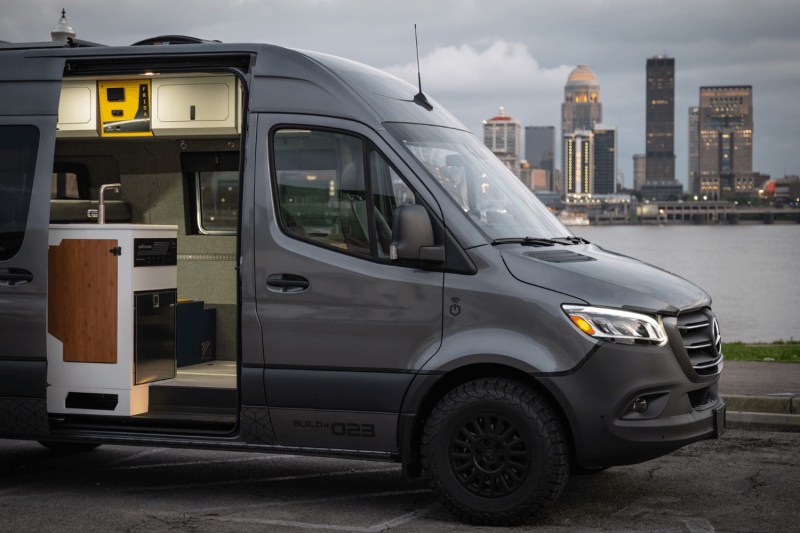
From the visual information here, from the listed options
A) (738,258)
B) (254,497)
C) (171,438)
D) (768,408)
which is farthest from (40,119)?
(738,258)

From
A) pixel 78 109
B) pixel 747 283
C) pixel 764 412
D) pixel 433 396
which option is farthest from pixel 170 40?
pixel 747 283

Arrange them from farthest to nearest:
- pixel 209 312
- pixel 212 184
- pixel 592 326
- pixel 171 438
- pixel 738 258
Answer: pixel 738 258, pixel 212 184, pixel 209 312, pixel 171 438, pixel 592 326

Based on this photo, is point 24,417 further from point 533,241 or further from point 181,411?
point 533,241

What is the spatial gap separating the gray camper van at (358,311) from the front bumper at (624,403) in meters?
0.01

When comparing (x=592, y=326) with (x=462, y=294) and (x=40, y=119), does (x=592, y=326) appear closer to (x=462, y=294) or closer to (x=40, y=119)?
(x=462, y=294)

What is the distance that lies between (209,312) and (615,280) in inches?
166

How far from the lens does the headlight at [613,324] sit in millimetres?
6258

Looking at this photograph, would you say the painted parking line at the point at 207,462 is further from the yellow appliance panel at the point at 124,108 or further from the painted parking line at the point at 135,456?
the yellow appliance panel at the point at 124,108

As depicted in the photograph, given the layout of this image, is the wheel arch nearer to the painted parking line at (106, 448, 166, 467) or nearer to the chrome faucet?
the painted parking line at (106, 448, 166, 467)

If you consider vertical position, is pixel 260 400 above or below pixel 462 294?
below

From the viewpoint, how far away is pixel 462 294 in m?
6.49

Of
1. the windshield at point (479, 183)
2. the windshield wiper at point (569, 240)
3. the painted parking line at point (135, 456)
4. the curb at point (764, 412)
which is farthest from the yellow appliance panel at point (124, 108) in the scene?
the curb at point (764, 412)

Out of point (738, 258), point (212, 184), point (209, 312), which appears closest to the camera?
point (209, 312)

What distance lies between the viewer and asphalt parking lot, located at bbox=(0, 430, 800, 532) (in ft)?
21.8
